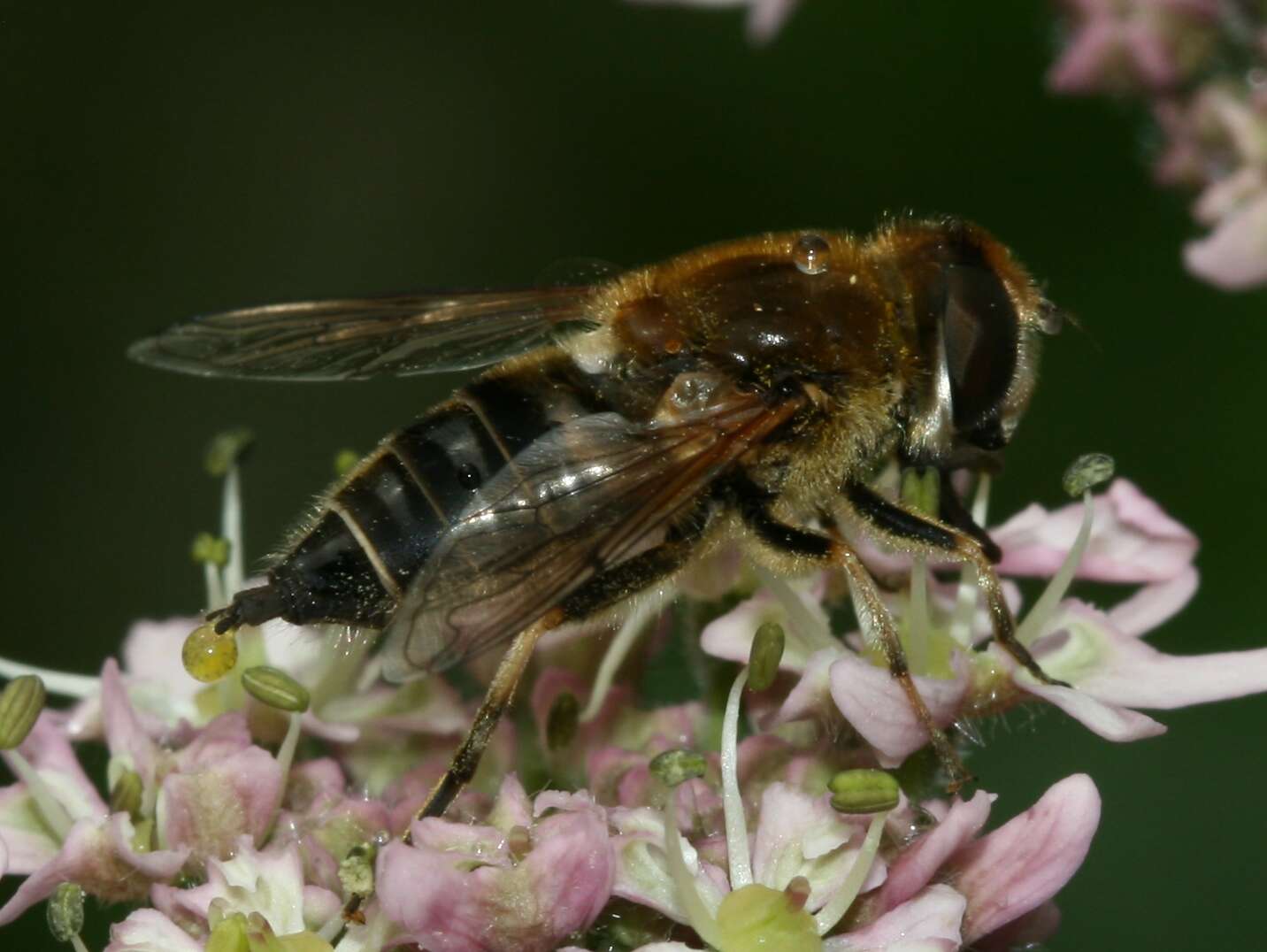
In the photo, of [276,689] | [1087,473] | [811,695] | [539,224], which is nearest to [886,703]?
[811,695]

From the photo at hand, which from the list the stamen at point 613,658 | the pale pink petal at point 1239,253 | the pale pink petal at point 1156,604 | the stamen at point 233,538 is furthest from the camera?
the pale pink petal at point 1239,253

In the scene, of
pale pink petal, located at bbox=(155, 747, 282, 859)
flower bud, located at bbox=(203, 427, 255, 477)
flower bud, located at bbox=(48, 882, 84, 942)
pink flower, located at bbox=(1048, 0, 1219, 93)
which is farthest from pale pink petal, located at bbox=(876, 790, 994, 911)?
pink flower, located at bbox=(1048, 0, 1219, 93)

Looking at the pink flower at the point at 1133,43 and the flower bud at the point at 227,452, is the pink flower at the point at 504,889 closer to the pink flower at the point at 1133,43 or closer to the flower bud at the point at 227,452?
the flower bud at the point at 227,452

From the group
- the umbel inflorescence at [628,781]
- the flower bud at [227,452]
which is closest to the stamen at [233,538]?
the flower bud at [227,452]

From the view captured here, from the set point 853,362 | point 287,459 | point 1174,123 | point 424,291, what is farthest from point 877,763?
point 287,459

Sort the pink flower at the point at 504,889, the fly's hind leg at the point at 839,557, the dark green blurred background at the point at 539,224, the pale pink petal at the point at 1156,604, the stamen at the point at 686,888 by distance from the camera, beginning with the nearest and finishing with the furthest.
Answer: the pink flower at the point at 504,889
the stamen at the point at 686,888
the fly's hind leg at the point at 839,557
the pale pink petal at the point at 1156,604
the dark green blurred background at the point at 539,224

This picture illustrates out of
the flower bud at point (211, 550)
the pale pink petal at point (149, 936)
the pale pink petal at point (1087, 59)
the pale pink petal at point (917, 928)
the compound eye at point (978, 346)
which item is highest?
the pale pink petal at point (1087, 59)
